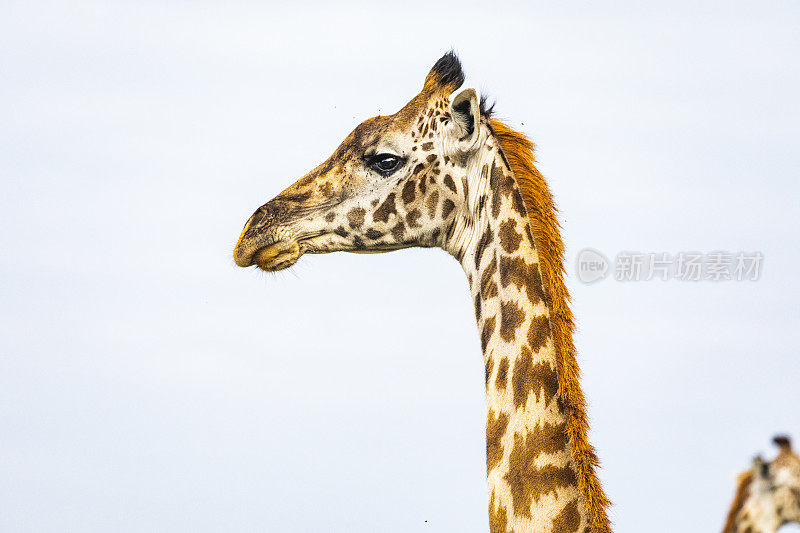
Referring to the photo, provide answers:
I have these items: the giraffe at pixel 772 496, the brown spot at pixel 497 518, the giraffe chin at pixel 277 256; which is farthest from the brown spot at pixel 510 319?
the giraffe at pixel 772 496

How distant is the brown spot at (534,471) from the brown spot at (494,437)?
137 millimetres

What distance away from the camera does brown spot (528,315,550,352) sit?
24.4ft

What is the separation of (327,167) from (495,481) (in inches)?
115

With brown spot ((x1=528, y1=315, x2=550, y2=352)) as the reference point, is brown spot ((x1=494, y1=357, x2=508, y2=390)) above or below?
below

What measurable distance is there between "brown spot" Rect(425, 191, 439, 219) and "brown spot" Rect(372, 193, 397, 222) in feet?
0.96

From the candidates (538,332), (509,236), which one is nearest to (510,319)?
(538,332)

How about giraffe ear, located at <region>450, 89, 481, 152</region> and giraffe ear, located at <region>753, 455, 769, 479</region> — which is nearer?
giraffe ear, located at <region>753, 455, 769, 479</region>

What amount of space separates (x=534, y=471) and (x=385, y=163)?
2.73 metres

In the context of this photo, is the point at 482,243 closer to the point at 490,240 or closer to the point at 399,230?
the point at 490,240

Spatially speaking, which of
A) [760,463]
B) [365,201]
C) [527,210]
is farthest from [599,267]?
[760,463]

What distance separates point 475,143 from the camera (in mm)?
8117

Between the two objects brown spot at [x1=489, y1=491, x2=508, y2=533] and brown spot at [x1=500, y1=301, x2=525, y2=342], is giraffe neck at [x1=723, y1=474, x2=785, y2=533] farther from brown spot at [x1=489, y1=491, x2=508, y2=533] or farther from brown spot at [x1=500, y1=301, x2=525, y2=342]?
brown spot at [x1=500, y1=301, x2=525, y2=342]

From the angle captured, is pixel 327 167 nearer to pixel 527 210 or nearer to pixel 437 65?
pixel 437 65

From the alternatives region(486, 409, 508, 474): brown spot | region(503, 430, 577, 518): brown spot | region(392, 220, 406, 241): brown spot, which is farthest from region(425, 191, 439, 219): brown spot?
region(503, 430, 577, 518): brown spot
